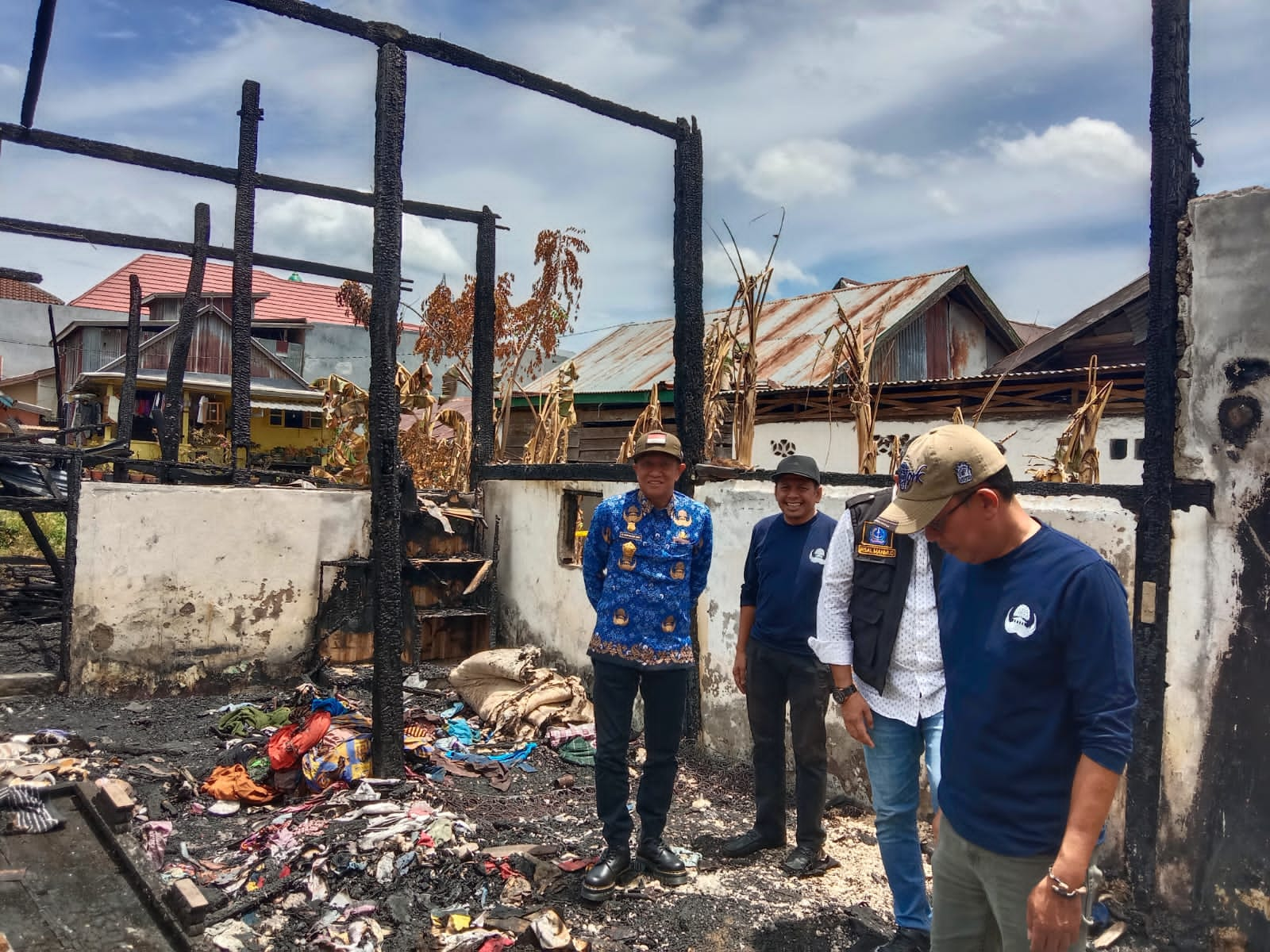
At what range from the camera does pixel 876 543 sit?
11.6 feet

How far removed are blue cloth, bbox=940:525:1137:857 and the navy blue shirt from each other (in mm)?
2222

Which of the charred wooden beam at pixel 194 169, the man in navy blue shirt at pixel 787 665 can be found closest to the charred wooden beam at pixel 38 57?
the charred wooden beam at pixel 194 169

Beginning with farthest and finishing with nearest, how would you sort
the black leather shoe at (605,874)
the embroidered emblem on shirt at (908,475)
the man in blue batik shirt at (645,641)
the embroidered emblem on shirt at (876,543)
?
the man in blue batik shirt at (645,641), the black leather shoe at (605,874), the embroidered emblem on shirt at (876,543), the embroidered emblem on shirt at (908,475)

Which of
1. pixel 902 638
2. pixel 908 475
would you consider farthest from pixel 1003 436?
pixel 908 475

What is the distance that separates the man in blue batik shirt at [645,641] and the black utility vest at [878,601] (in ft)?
3.30

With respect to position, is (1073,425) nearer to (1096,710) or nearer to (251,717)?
(1096,710)

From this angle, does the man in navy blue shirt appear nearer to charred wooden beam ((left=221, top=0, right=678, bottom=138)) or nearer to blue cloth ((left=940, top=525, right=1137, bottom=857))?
blue cloth ((left=940, top=525, right=1137, bottom=857))

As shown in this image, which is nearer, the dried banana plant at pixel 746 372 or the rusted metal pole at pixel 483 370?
the dried banana plant at pixel 746 372

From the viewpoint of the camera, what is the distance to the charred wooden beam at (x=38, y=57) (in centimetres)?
581

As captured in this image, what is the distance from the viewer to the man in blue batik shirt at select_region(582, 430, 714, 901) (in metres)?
4.18

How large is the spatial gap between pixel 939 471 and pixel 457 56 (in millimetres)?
5208

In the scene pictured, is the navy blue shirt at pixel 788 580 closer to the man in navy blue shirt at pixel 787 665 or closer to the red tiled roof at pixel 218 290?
the man in navy blue shirt at pixel 787 665

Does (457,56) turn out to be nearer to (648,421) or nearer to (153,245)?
(648,421)

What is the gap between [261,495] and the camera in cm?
783
